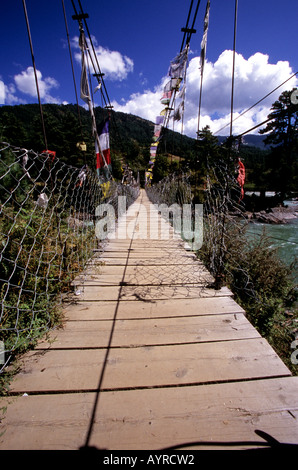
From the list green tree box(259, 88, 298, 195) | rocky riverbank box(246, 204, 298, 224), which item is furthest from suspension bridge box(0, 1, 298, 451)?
green tree box(259, 88, 298, 195)

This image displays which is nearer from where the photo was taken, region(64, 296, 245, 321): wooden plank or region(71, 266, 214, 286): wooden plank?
region(64, 296, 245, 321): wooden plank

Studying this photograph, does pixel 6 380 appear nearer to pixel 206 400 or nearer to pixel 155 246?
pixel 206 400

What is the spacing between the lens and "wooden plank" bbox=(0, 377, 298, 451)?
0.75 metres

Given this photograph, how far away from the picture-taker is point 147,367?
1.05 m

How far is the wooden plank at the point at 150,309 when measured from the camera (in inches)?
58.3

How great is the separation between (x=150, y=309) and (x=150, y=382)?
602mm

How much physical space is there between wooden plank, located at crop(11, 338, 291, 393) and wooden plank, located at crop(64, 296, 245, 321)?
310 millimetres

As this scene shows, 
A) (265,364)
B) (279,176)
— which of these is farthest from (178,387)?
(279,176)

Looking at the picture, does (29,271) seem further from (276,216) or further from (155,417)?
(276,216)

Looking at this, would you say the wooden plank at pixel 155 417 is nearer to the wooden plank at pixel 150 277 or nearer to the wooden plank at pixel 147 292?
the wooden plank at pixel 147 292

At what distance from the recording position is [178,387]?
96cm

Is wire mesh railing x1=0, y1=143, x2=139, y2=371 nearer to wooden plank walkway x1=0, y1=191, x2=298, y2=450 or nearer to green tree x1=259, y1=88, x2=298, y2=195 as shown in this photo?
wooden plank walkway x1=0, y1=191, x2=298, y2=450

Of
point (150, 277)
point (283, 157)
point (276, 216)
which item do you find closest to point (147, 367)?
point (150, 277)

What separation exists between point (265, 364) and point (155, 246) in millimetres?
2167
